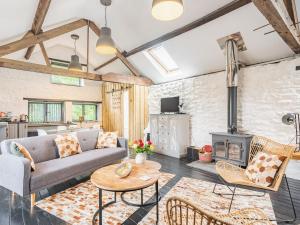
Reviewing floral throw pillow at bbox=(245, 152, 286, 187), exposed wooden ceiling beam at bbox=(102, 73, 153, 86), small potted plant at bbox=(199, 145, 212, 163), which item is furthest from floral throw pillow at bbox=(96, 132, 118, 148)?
floral throw pillow at bbox=(245, 152, 286, 187)

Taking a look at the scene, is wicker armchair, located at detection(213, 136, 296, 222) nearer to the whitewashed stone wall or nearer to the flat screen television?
the whitewashed stone wall

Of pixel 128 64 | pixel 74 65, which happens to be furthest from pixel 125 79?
pixel 74 65

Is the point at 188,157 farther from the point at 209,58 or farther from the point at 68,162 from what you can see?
the point at 68,162

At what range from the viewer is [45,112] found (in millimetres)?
6555

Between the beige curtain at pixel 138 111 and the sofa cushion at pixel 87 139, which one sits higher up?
the beige curtain at pixel 138 111

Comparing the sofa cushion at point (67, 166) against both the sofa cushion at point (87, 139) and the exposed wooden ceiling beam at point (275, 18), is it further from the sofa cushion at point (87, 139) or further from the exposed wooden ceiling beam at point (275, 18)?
the exposed wooden ceiling beam at point (275, 18)

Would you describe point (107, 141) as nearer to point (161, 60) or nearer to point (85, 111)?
point (161, 60)

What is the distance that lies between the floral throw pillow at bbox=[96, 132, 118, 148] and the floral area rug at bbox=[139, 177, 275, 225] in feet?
5.51

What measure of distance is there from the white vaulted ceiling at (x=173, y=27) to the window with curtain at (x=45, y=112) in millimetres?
1714

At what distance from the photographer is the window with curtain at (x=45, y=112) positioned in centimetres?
624

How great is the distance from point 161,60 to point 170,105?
1.41 meters

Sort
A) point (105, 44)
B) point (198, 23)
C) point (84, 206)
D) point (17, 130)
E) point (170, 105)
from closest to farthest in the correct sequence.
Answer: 1. point (84, 206)
2. point (105, 44)
3. point (198, 23)
4. point (17, 130)
5. point (170, 105)

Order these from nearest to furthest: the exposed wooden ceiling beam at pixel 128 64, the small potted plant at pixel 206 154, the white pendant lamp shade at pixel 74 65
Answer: the small potted plant at pixel 206 154, the white pendant lamp shade at pixel 74 65, the exposed wooden ceiling beam at pixel 128 64

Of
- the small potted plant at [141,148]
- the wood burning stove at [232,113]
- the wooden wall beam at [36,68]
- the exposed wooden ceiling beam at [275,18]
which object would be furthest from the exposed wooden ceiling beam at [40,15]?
the wood burning stove at [232,113]
